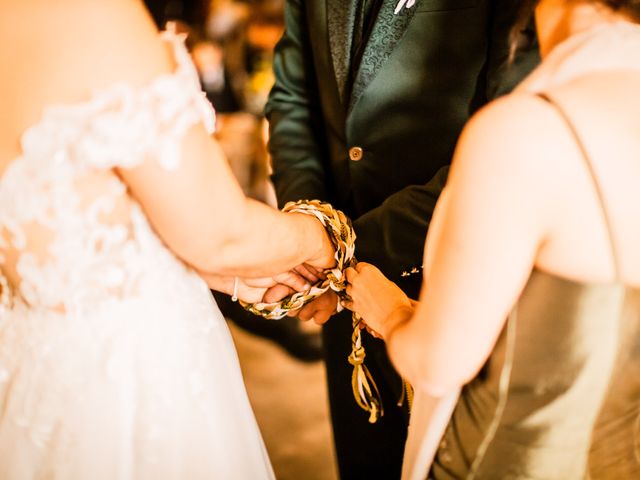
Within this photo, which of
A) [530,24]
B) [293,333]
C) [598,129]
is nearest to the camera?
[598,129]

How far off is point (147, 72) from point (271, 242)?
36 centimetres

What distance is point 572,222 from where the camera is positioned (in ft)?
2.35

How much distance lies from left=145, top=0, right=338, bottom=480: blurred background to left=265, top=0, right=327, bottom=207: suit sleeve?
0.33 metres

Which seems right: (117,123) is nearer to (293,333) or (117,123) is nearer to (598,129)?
(598,129)

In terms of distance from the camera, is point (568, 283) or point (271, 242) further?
point (271, 242)

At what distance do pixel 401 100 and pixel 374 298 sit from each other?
0.52m

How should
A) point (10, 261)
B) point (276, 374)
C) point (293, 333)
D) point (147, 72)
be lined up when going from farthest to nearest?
point (293, 333) → point (276, 374) → point (10, 261) → point (147, 72)

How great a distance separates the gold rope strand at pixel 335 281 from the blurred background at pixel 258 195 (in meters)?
0.48

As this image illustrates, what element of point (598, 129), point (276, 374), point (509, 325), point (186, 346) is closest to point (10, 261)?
point (186, 346)

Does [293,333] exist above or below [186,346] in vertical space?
below

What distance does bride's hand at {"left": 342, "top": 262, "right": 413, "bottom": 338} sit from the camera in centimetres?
103

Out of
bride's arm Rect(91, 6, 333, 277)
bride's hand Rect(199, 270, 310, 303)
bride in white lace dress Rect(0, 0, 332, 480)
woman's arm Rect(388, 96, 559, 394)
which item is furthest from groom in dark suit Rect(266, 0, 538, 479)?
woman's arm Rect(388, 96, 559, 394)

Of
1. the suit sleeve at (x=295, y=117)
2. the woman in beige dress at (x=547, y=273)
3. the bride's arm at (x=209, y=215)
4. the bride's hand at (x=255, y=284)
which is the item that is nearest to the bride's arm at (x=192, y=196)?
the bride's arm at (x=209, y=215)

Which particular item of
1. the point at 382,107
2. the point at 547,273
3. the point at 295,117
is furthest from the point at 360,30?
the point at 547,273
